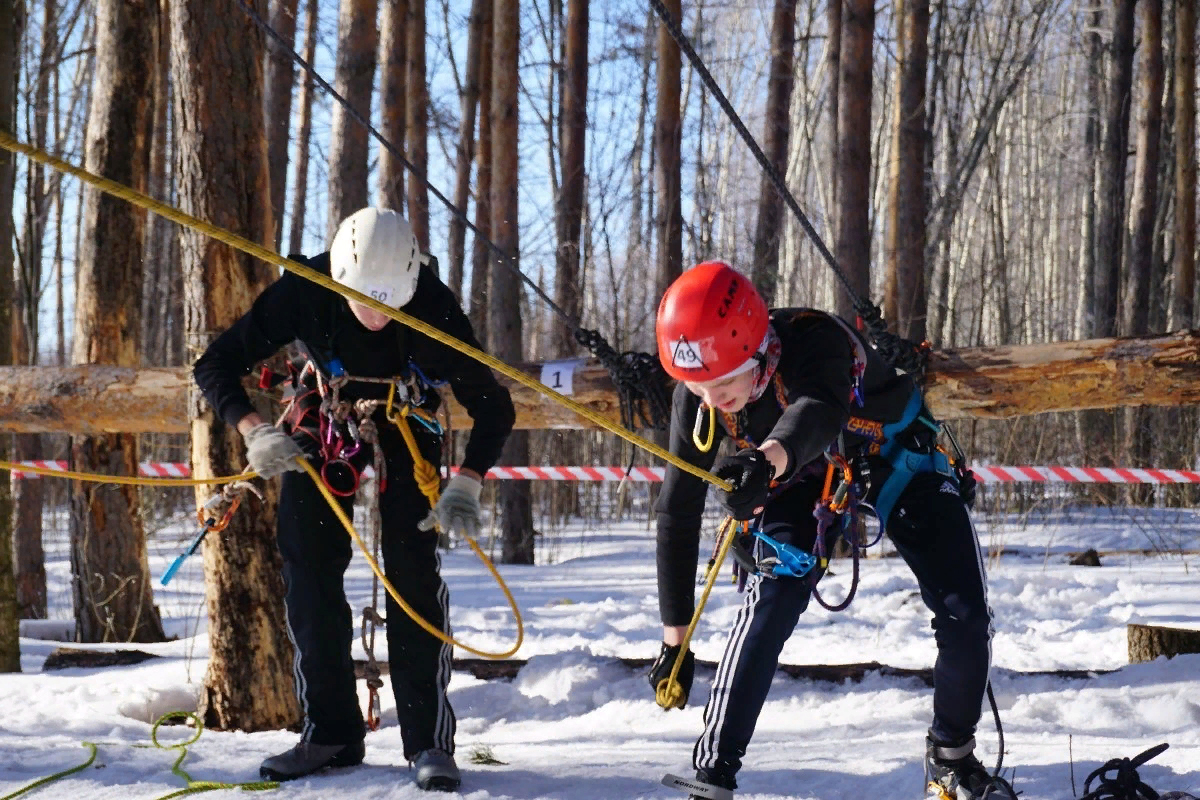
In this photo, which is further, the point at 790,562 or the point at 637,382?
the point at 637,382

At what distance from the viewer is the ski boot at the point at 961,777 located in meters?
3.26

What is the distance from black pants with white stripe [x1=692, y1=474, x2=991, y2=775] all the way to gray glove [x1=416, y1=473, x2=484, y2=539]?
90 centimetres

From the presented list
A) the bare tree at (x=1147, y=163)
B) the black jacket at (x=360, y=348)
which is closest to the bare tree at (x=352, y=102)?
the black jacket at (x=360, y=348)

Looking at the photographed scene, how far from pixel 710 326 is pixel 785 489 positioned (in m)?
0.60

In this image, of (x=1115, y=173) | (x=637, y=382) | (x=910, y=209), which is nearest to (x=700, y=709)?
(x=637, y=382)

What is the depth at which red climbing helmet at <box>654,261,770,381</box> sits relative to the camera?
3.02 meters

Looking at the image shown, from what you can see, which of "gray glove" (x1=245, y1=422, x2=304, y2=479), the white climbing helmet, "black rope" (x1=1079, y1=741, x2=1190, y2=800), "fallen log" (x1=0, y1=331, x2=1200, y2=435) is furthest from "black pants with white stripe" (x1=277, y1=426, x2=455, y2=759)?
"black rope" (x1=1079, y1=741, x2=1190, y2=800)

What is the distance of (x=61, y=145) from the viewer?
18969mm

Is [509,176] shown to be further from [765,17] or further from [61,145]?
[765,17]

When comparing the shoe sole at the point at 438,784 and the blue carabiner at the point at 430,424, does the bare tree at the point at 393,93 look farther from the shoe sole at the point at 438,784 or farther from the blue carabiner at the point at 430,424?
the shoe sole at the point at 438,784

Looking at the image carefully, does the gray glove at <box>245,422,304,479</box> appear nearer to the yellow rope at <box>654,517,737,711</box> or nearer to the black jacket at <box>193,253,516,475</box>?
the black jacket at <box>193,253,516,475</box>

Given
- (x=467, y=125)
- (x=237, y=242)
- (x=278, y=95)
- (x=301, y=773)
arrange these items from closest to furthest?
(x=237, y=242)
(x=301, y=773)
(x=278, y=95)
(x=467, y=125)

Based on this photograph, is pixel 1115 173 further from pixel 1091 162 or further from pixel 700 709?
pixel 700 709

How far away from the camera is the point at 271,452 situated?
362 centimetres
